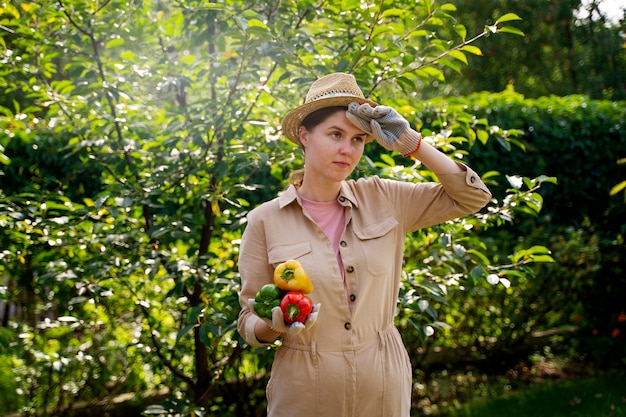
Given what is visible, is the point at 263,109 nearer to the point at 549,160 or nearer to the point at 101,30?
the point at 101,30

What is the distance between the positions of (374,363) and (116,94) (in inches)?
69.9

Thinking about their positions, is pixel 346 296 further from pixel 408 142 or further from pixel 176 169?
pixel 176 169

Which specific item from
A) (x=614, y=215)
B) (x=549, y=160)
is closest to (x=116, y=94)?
(x=549, y=160)

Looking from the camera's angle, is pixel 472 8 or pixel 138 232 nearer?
pixel 138 232

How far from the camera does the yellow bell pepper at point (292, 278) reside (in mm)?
1674

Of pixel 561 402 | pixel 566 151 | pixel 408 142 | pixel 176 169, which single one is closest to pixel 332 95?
pixel 408 142

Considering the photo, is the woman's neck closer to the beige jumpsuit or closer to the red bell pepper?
the beige jumpsuit

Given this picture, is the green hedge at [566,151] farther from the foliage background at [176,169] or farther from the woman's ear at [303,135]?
the woman's ear at [303,135]

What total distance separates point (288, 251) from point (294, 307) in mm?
285

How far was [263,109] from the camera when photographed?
3.11 meters

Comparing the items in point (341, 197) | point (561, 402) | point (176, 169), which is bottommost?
point (561, 402)

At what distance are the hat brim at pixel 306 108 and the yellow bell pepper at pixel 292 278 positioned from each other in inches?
21.7

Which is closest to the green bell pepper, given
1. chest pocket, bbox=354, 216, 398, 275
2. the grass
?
chest pocket, bbox=354, 216, 398, 275

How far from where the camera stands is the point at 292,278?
1682 mm
